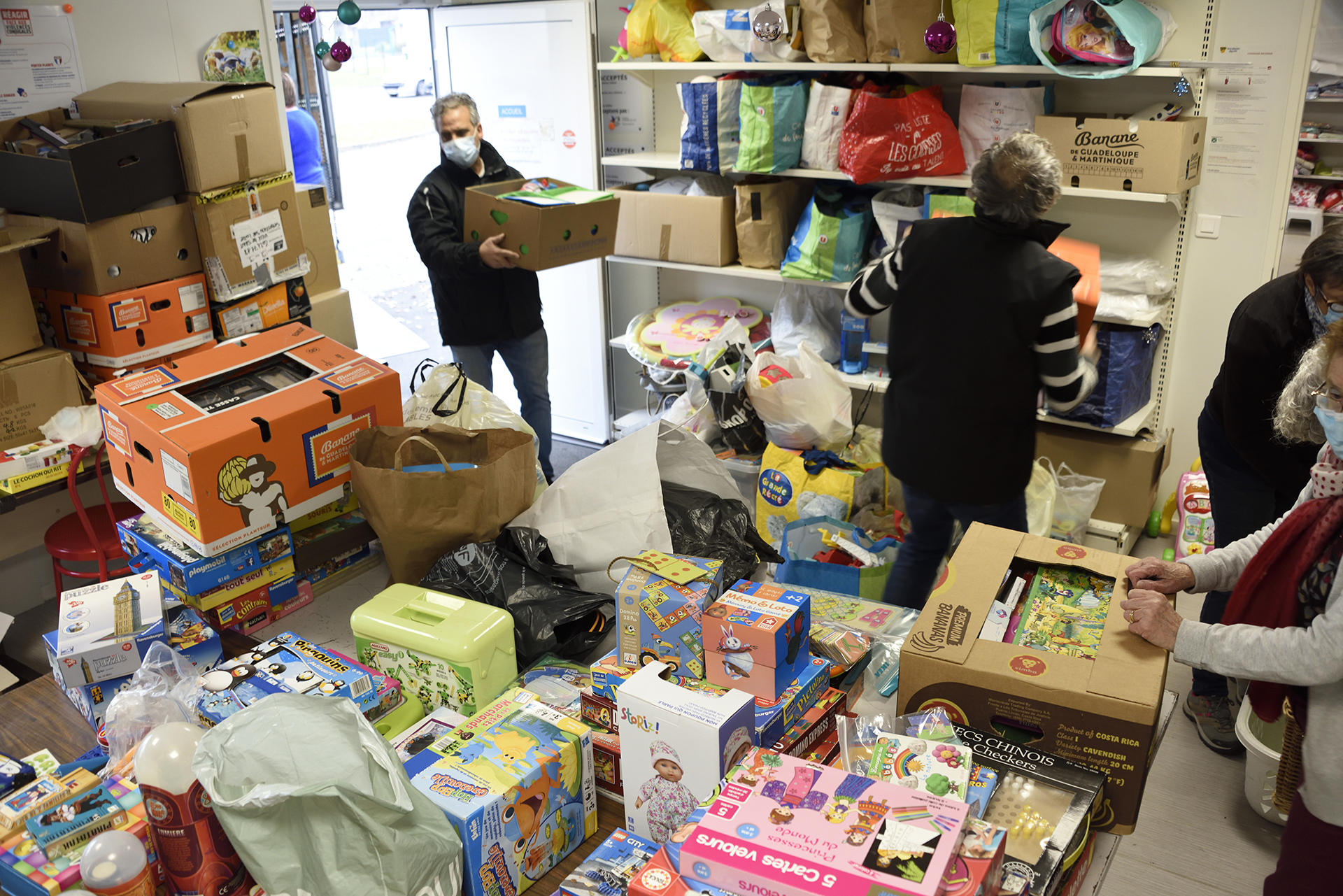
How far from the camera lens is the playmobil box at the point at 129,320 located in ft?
10.0

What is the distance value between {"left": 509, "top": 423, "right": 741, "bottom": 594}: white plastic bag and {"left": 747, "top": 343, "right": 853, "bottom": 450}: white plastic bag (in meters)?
1.38

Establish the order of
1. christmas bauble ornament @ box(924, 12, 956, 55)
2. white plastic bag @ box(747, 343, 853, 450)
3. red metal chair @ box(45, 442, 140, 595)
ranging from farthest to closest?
white plastic bag @ box(747, 343, 853, 450), christmas bauble ornament @ box(924, 12, 956, 55), red metal chair @ box(45, 442, 140, 595)

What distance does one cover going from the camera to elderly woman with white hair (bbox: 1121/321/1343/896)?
1356 millimetres

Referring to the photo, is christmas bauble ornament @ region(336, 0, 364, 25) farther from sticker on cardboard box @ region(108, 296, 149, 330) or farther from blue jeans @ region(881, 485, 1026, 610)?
blue jeans @ region(881, 485, 1026, 610)

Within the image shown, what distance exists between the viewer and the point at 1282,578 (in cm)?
146

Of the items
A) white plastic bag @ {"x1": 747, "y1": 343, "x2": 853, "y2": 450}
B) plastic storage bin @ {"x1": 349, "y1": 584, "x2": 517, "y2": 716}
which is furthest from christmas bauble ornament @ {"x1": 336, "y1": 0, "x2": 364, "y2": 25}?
plastic storage bin @ {"x1": 349, "y1": 584, "x2": 517, "y2": 716}

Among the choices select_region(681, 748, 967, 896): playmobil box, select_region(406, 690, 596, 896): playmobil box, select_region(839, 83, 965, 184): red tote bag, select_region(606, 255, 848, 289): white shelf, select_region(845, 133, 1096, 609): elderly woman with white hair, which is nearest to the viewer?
select_region(681, 748, 967, 896): playmobil box

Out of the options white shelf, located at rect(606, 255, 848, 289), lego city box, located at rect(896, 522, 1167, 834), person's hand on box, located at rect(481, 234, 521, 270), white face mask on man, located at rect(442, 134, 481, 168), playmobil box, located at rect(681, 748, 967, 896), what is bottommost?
lego city box, located at rect(896, 522, 1167, 834)

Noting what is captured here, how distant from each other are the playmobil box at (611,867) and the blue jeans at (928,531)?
1.39 meters

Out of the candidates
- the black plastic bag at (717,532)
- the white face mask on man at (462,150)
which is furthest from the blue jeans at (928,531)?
the white face mask on man at (462,150)

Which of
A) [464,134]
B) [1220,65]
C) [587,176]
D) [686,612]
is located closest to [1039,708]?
[686,612]

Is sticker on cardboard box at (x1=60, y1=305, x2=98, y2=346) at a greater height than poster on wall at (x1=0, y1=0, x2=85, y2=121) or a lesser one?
lesser

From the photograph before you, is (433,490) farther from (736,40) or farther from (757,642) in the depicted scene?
(736,40)

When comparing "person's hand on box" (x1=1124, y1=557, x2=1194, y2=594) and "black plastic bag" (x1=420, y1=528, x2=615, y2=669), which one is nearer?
"person's hand on box" (x1=1124, y1=557, x2=1194, y2=594)
